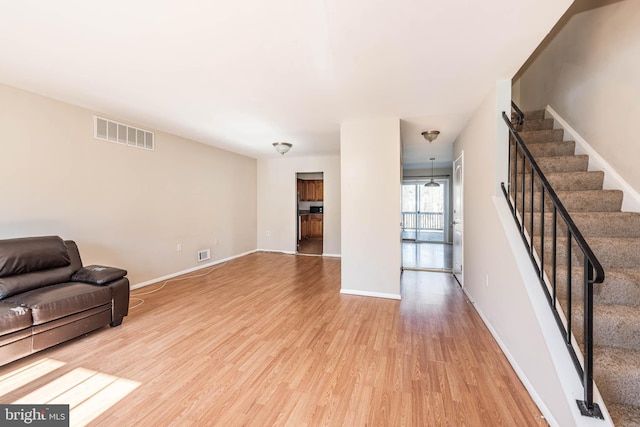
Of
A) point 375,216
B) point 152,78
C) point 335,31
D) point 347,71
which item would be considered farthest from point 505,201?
point 152,78

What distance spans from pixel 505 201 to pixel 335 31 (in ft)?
6.90

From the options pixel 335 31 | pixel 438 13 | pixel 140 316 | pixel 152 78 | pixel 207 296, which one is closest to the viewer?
pixel 438 13

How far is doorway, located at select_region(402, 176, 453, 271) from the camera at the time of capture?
8.16 metres

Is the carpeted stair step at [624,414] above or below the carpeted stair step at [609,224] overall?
below

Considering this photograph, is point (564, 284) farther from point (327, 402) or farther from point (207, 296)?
point (207, 296)

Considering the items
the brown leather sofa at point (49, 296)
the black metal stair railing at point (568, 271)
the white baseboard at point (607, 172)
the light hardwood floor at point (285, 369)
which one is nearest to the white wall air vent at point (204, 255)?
the light hardwood floor at point (285, 369)

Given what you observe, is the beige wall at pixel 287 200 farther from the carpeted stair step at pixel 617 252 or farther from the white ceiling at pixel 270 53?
the carpeted stair step at pixel 617 252

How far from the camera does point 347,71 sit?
7.57 feet

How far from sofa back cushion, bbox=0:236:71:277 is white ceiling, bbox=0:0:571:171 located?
1584 mm

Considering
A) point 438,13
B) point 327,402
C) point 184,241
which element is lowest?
point 327,402

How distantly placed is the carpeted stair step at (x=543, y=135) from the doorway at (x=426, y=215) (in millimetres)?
4570

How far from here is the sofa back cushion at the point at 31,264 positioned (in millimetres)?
2236

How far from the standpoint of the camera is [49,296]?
2207 mm

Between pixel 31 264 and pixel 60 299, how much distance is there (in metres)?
0.56
